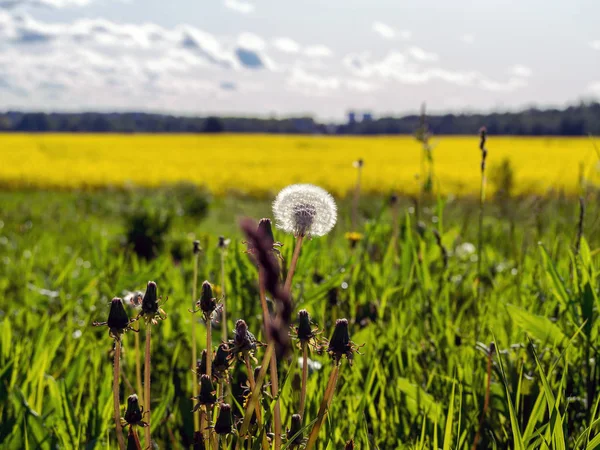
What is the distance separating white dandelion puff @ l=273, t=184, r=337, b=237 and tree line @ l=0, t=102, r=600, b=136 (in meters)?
51.3

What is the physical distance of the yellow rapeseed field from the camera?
62.2 ft

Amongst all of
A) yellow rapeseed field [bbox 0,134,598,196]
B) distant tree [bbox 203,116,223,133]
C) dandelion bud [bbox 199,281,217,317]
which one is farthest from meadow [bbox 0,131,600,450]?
distant tree [bbox 203,116,223,133]

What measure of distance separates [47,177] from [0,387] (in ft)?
65.7

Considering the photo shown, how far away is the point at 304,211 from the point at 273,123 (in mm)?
74695

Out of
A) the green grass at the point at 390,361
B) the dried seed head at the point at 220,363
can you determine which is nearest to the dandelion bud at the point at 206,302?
the dried seed head at the point at 220,363

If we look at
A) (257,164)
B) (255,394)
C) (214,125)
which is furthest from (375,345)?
(214,125)

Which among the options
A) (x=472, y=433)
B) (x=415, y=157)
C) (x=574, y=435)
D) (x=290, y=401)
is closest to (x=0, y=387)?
(x=290, y=401)

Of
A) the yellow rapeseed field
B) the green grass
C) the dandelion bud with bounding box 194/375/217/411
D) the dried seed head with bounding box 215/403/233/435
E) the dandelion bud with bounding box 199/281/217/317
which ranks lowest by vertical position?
the yellow rapeseed field

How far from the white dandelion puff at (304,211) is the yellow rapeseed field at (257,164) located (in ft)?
36.3

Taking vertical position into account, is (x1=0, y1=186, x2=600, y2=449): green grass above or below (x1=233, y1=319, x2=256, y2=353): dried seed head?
below

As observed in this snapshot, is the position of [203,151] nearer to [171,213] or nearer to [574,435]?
[171,213]

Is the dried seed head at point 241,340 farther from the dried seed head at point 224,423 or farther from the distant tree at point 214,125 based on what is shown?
the distant tree at point 214,125

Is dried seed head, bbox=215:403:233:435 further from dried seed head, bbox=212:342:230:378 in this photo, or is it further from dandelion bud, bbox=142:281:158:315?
dandelion bud, bbox=142:281:158:315

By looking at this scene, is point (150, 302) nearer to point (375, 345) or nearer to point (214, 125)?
point (375, 345)
